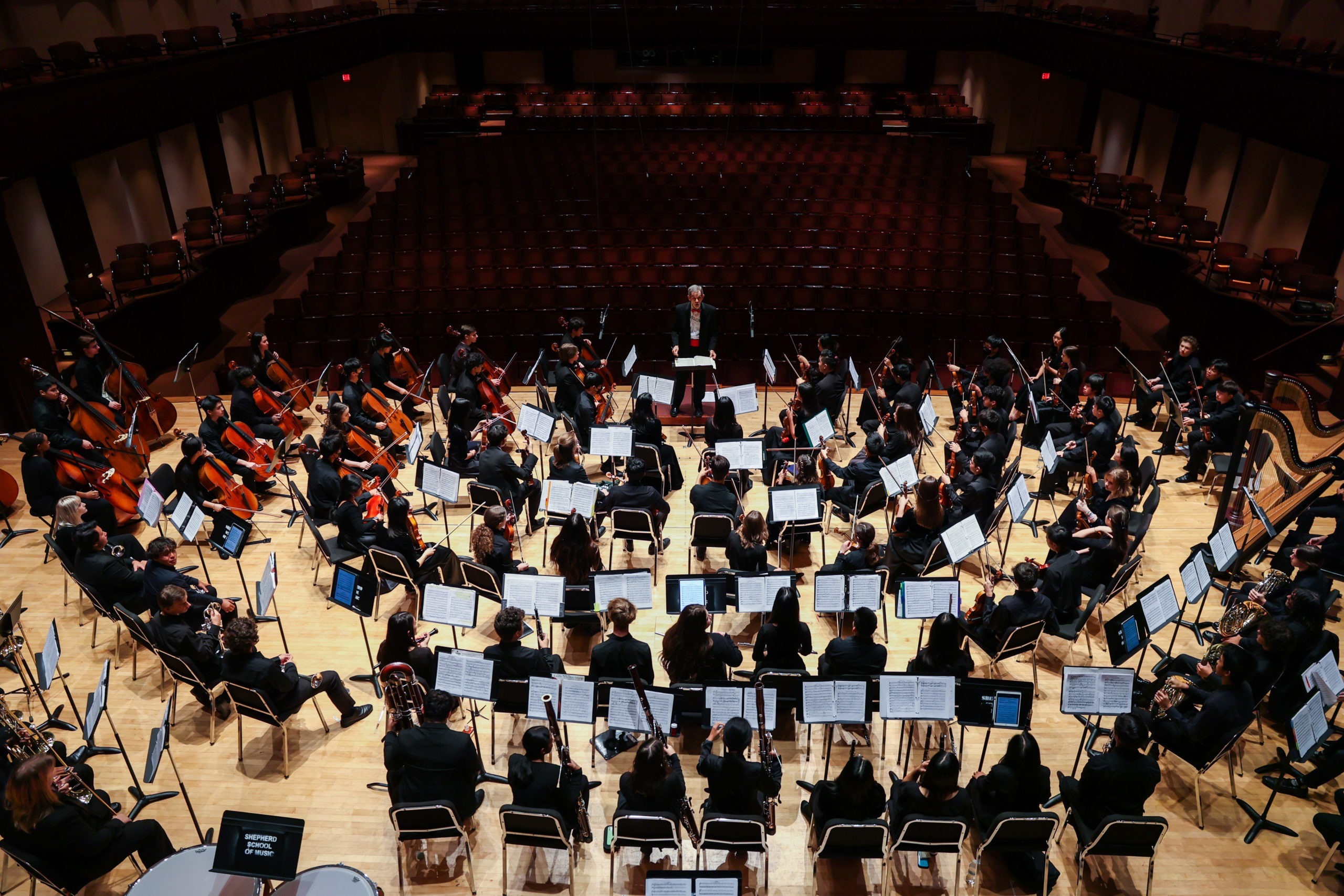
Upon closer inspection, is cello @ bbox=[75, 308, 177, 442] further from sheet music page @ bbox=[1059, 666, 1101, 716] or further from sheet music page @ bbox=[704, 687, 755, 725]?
sheet music page @ bbox=[1059, 666, 1101, 716]

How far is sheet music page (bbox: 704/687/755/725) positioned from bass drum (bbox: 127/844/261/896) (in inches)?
96.6

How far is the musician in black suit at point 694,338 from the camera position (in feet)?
33.6

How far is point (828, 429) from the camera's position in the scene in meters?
8.10

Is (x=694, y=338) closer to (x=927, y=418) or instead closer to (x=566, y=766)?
(x=927, y=418)

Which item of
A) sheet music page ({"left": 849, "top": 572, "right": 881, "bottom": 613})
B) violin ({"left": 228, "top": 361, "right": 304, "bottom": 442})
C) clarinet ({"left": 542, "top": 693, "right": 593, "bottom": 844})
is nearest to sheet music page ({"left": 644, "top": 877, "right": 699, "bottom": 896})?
clarinet ({"left": 542, "top": 693, "right": 593, "bottom": 844})

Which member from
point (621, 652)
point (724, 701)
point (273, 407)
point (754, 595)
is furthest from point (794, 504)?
point (273, 407)

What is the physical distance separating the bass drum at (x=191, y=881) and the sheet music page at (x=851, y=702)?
3123mm

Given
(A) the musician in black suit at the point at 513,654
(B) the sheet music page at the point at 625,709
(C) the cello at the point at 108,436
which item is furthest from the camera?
(C) the cello at the point at 108,436

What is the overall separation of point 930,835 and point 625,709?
1.78 m

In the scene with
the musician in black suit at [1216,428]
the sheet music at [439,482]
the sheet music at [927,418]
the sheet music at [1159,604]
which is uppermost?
the sheet music at [1159,604]

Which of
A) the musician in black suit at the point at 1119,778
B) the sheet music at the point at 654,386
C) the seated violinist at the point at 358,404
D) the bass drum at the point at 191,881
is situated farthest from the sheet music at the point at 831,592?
the seated violinist at the point at 358,404

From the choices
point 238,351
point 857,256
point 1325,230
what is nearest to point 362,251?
point 238,351

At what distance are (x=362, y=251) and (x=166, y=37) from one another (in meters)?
4.44

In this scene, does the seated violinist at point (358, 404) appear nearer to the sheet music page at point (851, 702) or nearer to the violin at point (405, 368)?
the violin at point (405, 368)
